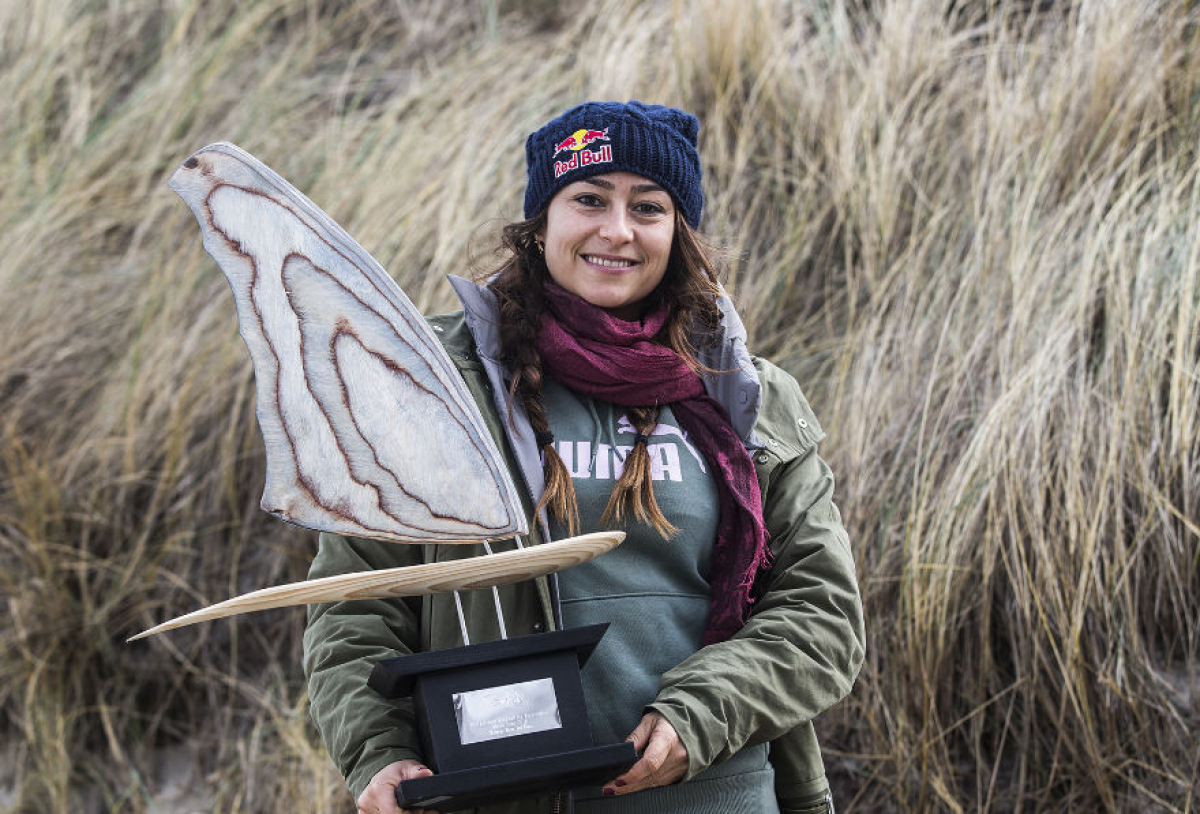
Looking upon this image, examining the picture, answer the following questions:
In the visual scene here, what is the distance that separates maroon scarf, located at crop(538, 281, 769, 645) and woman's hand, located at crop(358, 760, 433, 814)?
1.73 feet

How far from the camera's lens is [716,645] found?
189cm

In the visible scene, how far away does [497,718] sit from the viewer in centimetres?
164

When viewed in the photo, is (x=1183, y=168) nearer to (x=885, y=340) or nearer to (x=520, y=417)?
(x=885, y=340)

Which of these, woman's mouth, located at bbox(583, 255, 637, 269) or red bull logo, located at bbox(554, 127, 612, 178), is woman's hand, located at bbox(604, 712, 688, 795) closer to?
woman's mouth, located at bbox(583, 255, 637, 269)

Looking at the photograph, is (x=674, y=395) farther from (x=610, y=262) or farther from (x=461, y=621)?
(x=461, y=621)

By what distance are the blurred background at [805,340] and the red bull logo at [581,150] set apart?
4.67ft

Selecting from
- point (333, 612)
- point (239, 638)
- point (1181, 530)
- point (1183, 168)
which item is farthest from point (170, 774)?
point (1183, 168)

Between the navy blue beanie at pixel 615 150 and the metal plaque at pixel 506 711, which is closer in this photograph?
the metal plaque at pixel 506 711

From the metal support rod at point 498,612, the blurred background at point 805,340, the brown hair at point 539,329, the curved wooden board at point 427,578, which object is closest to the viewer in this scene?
the curved wooden board at point 427,578

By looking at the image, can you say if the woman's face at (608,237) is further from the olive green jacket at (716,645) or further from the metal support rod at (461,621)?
the metal support rod at (461,621)

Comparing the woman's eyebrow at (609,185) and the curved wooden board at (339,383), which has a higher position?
the woman's eyebrow at (609,185)

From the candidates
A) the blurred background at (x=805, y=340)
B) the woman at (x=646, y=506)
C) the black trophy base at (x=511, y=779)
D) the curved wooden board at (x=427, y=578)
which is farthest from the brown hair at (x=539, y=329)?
the blurred background at (x=805, y=340)

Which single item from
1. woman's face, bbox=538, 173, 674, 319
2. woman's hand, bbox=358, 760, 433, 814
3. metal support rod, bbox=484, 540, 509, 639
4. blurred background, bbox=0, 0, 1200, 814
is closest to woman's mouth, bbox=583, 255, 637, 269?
woman's face, bbox=538, 173, 674, 319

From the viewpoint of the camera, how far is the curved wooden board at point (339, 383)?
66.3 inches
